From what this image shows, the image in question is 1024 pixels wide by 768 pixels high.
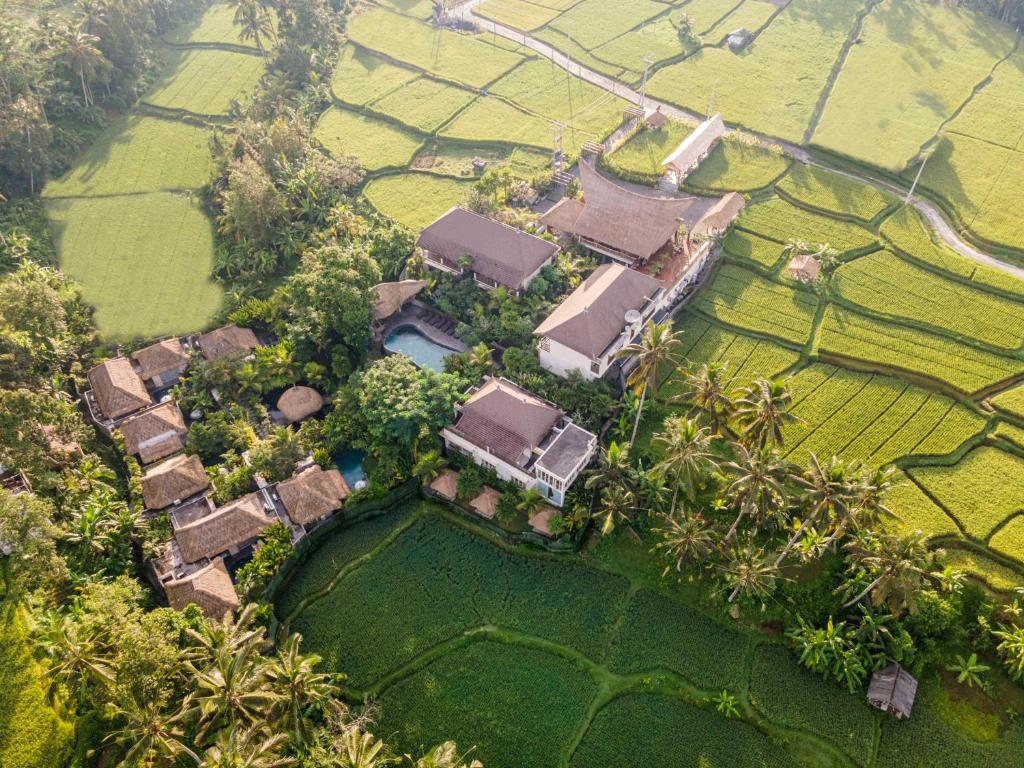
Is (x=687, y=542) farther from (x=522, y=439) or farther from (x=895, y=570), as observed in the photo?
(x=522, y=439)

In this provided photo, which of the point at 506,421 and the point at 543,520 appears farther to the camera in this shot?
the point at 506,421

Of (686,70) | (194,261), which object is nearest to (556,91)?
(686,70)

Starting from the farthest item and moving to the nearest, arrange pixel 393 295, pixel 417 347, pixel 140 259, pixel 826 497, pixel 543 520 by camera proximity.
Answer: pixel 140 259 < pixel 393 295 < pixel 417 347 < pixel 543 520 < pixel 826 497

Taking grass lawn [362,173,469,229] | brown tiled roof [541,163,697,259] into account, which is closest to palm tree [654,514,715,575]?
brown tiled roof [541,163,697,259]

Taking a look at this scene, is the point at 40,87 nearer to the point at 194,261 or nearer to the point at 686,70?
the point at 194,261

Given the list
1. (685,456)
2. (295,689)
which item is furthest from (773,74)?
(295,689)

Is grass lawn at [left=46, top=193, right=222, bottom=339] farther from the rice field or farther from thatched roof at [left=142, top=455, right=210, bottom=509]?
the rice field

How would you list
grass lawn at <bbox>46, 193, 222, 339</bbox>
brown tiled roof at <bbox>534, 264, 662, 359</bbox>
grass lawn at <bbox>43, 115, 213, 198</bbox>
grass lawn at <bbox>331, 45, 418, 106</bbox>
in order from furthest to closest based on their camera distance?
grass lawn at <bbox>331, 45, 418, 106</bbox> → grass lawn at <bbox>43, 115, 213, 198</bbox> → grass lawn at <bbox>46, 193, 222, 339</bbox> → brown tiled roof at <bbox>534, 264, 662, 359</bbox>
